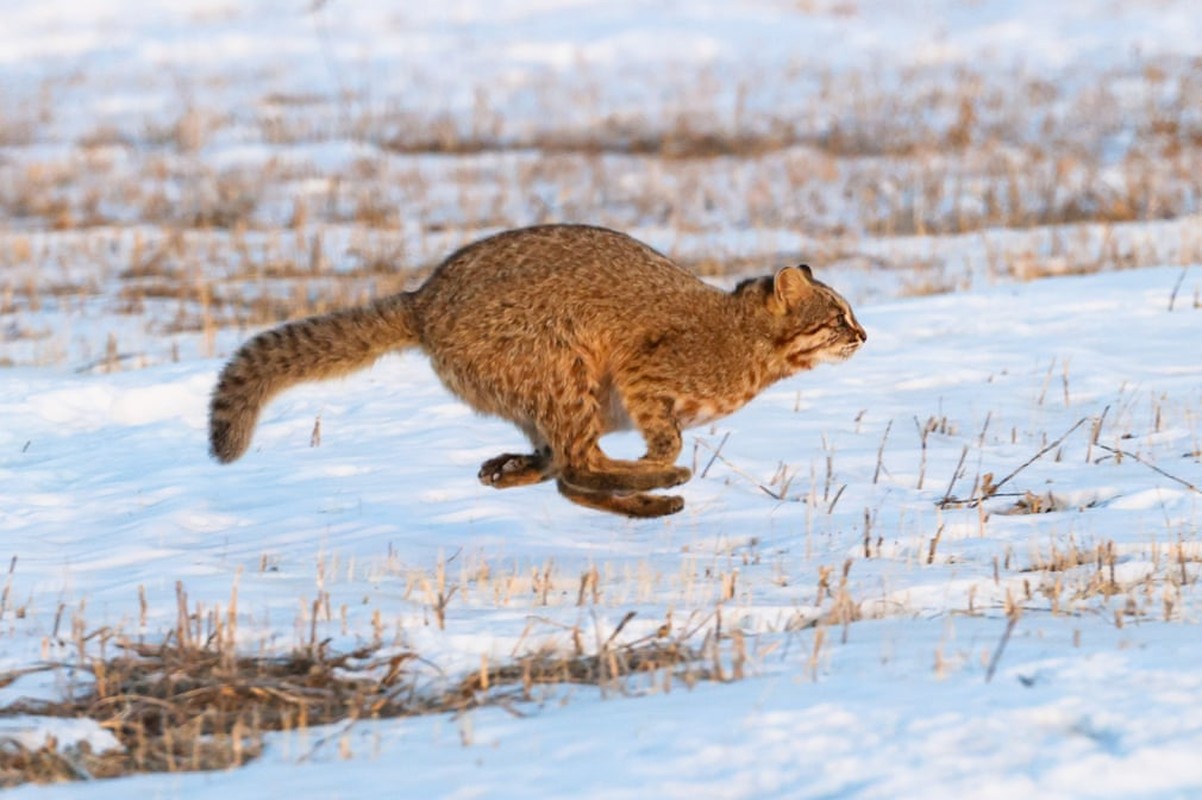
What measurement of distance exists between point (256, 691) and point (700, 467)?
4.08 meters

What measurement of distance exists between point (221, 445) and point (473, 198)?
532 inches

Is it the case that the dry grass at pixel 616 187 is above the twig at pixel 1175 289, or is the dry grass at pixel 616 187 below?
above

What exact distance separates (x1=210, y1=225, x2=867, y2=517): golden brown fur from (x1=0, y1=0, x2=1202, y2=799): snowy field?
393 millimetres

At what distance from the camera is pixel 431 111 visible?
90.8ft

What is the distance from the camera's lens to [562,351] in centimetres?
738

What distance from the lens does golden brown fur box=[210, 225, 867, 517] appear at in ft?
24.0

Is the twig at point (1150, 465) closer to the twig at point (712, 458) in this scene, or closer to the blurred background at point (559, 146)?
the twig at point (712, 458)

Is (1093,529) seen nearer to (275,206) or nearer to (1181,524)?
(1181,524)

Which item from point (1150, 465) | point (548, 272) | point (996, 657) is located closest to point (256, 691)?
point (996, 657)

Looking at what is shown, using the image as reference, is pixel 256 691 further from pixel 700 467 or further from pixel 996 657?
pixel 700 467

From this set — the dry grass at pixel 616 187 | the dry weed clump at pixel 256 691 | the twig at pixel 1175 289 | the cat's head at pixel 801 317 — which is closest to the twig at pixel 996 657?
the dry weed clump at pixel 256 691

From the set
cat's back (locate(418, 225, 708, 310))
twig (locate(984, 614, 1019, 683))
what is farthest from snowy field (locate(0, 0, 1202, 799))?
cat's back (locate(418, 225, 708, 310))

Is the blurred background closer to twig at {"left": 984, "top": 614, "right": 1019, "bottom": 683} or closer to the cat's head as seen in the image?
the cat's head

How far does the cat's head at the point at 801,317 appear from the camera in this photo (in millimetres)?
8023
